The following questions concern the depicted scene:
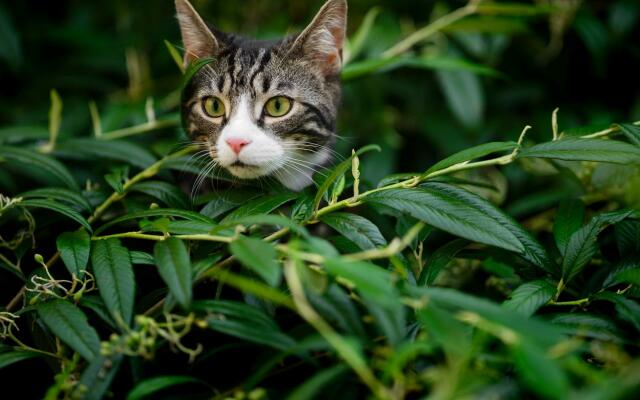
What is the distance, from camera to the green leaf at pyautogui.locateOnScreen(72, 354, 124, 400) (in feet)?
3.50

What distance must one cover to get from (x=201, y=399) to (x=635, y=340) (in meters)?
0.87

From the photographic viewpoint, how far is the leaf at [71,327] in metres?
1.10

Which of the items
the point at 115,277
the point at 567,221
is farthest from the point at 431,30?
the point at 115,277

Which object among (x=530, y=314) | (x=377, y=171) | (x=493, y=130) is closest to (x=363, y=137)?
(x=377, y=171)

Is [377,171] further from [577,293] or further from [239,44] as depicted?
[577,293]

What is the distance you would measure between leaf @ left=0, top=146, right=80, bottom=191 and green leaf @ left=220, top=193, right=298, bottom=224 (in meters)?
0.53

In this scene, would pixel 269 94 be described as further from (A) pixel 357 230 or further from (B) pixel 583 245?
(B) pixel 583 245

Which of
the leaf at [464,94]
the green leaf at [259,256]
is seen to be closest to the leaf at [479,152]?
the green leaf at [259,256]

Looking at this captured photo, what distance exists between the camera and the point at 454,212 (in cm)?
120

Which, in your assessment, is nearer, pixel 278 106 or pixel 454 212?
pixel 454 212

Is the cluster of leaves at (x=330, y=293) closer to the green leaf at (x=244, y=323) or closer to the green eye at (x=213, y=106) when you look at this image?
the green leaf at (x=244, y=323)

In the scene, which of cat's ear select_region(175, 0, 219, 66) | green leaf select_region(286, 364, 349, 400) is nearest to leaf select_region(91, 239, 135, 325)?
green leaf select_region(286, 364, 349, 400)

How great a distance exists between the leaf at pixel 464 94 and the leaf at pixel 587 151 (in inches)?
39.8

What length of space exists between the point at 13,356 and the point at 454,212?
36.6 inches
